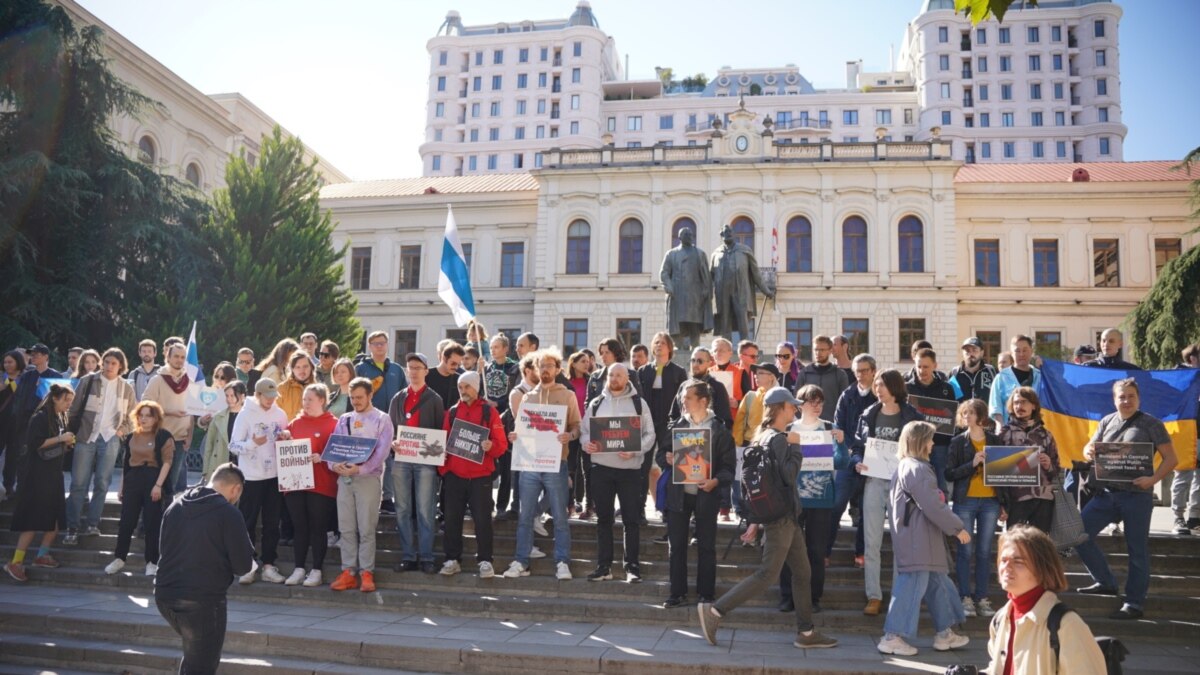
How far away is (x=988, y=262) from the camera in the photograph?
3775 cm

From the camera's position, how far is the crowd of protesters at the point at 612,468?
21.1ft

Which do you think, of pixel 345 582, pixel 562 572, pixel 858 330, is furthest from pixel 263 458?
pixel 858 330

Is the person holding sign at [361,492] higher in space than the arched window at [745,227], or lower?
lower

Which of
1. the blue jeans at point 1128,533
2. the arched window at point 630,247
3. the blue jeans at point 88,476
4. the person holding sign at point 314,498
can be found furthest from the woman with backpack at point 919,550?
the arched window at point 630,247

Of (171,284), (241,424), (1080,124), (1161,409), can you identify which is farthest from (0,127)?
(1080,124)

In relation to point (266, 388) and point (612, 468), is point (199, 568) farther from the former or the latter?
point (612, 468)

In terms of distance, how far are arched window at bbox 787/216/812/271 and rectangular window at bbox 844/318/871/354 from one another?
10.1ft

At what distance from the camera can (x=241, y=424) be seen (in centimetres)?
842

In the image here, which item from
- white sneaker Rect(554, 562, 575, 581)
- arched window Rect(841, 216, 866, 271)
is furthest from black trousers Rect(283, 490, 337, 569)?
arched window Rect(841, 216, 866, 271)

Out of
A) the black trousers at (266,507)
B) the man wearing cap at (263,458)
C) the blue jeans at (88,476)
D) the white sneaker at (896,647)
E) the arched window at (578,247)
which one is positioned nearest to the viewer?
Result: the white sneaker at (896,647)

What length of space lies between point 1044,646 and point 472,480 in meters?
5.63

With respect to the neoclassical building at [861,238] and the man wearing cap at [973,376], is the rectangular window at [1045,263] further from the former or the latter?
the man wearing cap at [973,376]

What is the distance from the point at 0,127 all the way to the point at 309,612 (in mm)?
20057

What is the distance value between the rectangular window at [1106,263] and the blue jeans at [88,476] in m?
39.5
